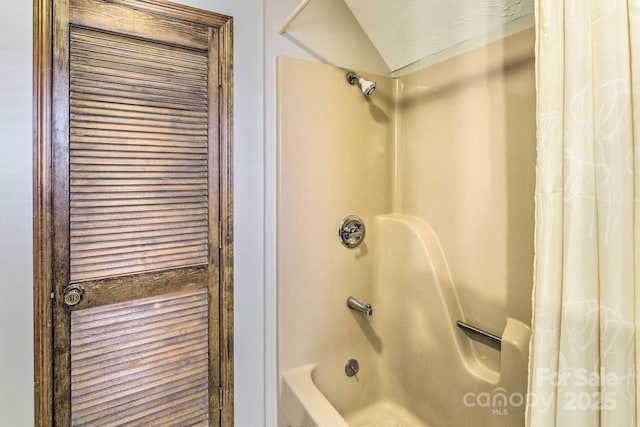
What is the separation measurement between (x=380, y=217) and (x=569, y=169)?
106 cm

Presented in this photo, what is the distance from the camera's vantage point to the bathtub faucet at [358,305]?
1.50 m

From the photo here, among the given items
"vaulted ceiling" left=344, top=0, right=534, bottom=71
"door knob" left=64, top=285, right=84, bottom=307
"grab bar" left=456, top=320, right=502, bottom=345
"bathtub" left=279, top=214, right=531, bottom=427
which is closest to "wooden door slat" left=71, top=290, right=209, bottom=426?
"door knob" left=64, top=285, right=84, bottom=307

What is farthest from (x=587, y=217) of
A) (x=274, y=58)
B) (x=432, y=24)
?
(x=274, y=58)

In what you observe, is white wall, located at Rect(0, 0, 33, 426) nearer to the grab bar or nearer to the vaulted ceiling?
the vaulted ceiling

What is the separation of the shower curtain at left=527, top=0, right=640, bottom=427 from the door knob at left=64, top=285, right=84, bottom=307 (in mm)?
1376

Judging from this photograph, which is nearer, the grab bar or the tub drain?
the grab bar

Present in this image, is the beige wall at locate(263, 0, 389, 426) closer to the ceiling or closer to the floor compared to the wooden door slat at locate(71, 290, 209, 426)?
closer to the ceiling

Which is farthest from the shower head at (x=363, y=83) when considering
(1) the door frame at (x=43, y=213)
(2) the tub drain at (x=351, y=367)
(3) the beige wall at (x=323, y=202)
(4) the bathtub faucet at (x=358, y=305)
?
(2) the tub drain at (x=351, y=367)

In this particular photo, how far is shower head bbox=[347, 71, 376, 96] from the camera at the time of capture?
1.51 m

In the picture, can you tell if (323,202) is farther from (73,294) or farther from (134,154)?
(73,294)

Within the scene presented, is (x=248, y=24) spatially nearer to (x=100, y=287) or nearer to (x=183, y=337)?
(x=100, y=287)

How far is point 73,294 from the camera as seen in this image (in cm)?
103

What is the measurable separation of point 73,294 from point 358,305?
1187mm

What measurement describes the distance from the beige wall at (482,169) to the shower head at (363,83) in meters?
0.27
